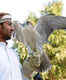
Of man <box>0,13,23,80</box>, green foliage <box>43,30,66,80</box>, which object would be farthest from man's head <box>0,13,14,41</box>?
green foliage <box>43,30,66,80</box>

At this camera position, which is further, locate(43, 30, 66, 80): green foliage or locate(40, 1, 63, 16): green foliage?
locate(40, 1, 63, 16): green foliage

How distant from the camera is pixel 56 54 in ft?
9.91

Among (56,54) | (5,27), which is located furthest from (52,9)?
(5,27)

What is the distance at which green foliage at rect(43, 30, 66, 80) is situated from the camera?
9.80 feet

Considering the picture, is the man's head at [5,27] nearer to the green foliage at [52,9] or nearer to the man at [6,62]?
the man at [6,62]

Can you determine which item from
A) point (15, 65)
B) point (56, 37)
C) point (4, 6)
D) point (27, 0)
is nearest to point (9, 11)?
point (4, 6)

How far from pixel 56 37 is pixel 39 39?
25 centimetres

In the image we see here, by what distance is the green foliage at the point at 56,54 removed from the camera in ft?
9.80

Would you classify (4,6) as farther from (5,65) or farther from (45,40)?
(5,65)

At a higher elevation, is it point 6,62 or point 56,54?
point 6,62

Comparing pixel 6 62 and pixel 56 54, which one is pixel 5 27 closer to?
pixel 6 62

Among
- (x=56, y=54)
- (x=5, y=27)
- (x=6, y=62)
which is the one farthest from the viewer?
(x=56, y=54)

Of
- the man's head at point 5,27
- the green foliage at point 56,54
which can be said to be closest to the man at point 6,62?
the man's head at point 5,27

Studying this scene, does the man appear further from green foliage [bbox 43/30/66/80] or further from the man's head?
green foliage [bbox 43/30/66/80]
